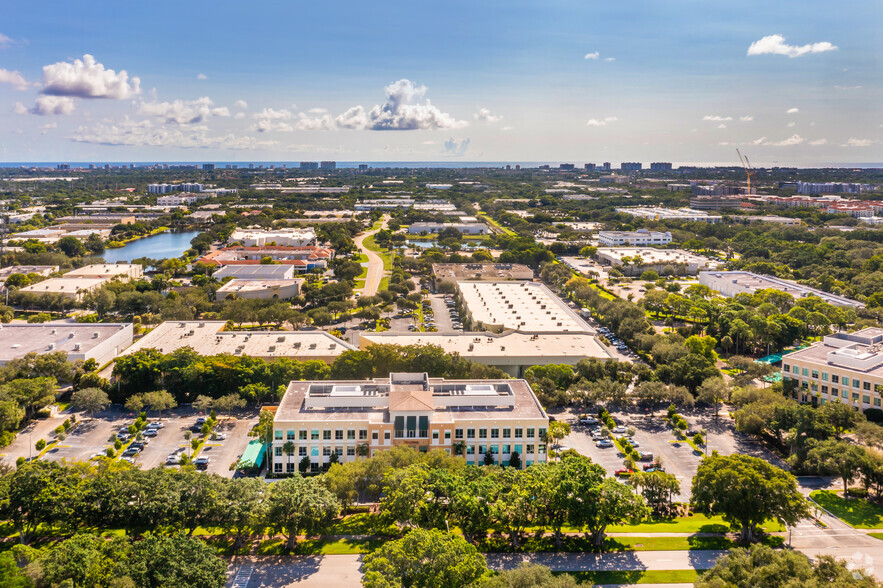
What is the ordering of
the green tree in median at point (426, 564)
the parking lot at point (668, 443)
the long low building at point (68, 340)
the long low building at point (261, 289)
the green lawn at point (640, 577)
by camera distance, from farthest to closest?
1. the long low building at point (261, 289)
2. the long low building at point (68, 340)
3. the parking lot at point (668, 443)
4. the green lawn at point (640, 577)
5. the green tree in median at point (426, 564)

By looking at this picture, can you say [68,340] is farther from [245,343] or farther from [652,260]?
[652,260]

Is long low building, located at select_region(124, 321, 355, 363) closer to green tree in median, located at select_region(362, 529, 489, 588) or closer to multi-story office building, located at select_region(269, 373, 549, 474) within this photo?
multi-story office building, located at select_region(269, 373, 549, 474)

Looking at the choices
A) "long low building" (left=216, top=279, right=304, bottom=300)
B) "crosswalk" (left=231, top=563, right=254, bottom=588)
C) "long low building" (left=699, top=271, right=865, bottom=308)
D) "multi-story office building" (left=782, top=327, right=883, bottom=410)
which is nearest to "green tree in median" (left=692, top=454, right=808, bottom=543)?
"multi-story office building" (left=782, top=327, right=883, bottom=410)

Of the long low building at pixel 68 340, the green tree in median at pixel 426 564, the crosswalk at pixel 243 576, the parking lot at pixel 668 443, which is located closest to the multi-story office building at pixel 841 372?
the parking lot at pixel 668 443

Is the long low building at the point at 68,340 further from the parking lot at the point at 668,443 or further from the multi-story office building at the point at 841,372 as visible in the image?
the multi-story office building at the point at 841,372

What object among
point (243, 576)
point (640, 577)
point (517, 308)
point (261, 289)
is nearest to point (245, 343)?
point (261, 289)

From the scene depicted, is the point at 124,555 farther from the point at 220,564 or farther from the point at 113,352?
the point at 113,352
